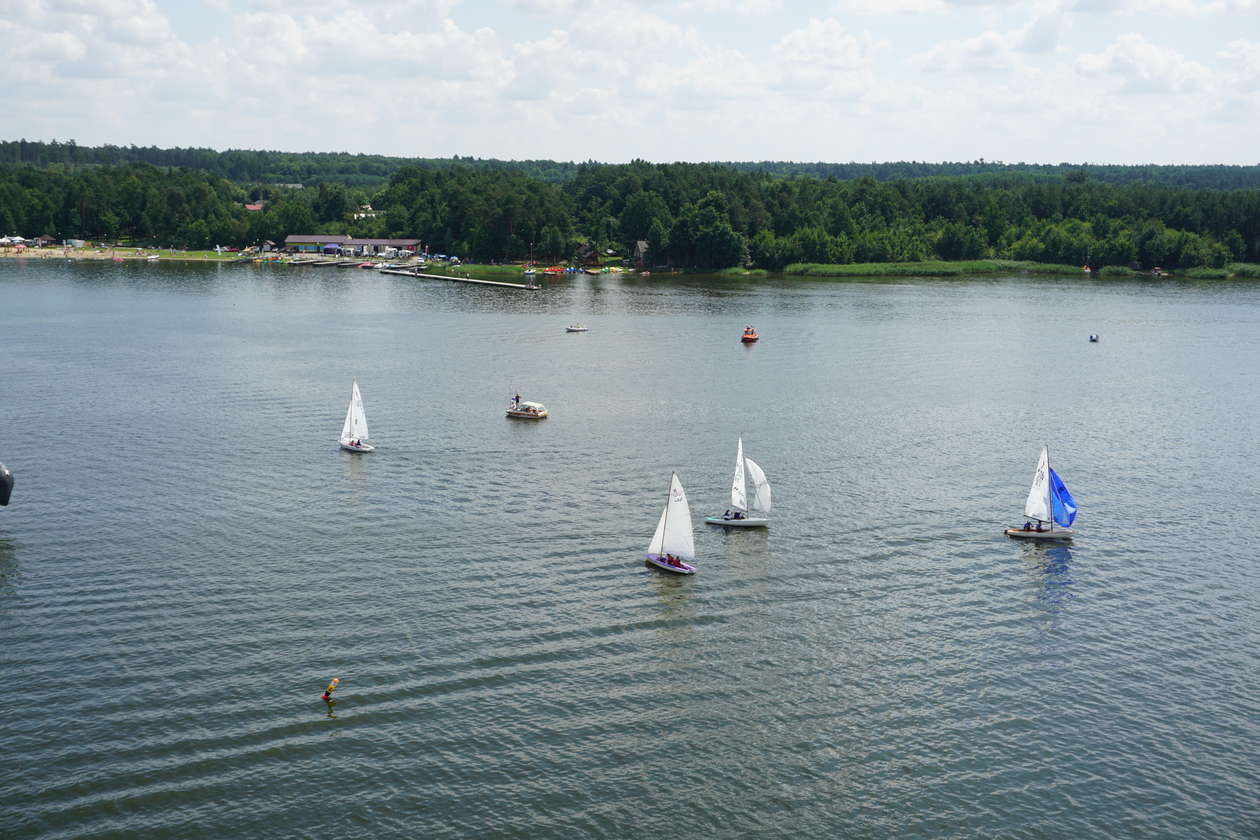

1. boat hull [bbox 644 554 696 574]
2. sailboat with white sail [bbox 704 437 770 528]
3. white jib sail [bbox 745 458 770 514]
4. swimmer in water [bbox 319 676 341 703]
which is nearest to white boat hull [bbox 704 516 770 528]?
sailboat with white sail [bbox 704 437 770 528]

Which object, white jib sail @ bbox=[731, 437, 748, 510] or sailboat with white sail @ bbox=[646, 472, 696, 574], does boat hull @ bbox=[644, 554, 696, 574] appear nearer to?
sailboat with white sail @ bbox=[646, 472, 696, 574]

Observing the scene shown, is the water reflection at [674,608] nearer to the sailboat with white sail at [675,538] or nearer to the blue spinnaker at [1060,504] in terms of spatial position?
the sailboat with white sail at [675,538]

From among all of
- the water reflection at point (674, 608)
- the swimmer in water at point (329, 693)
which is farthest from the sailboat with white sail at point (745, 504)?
the swimmer in water at point (329, 693)

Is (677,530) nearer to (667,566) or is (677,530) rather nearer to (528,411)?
(667,566)

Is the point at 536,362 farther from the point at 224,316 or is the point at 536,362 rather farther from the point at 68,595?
the point at 68,595

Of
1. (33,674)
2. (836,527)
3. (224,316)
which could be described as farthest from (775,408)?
(224,316)

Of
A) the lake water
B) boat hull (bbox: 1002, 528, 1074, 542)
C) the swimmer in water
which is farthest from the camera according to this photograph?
boat hull (bbox: 1002, 528, 1074, 542)

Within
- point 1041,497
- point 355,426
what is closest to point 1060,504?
point 1041,497

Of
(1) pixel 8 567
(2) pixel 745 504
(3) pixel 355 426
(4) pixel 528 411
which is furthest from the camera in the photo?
(4) pixel 528 411
